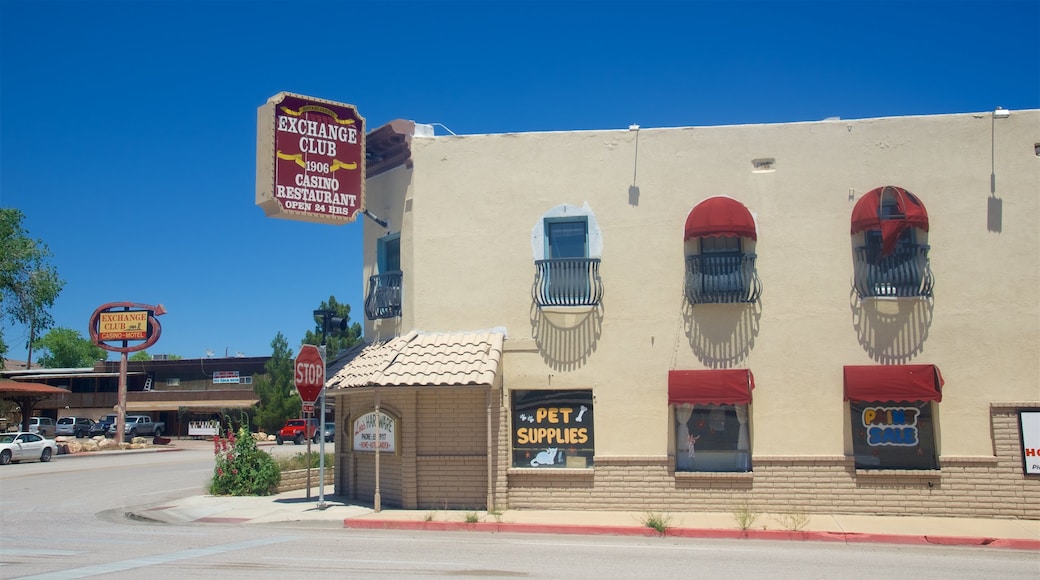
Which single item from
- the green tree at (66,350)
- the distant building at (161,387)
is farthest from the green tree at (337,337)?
the green tree at (66,350)

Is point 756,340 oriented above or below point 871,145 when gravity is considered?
below

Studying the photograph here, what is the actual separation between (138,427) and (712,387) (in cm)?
5096

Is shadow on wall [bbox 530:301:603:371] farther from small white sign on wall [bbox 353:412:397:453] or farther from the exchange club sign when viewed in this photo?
the exchange club sign

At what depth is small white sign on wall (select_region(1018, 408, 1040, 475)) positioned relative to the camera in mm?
14531

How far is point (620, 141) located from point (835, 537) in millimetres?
7858

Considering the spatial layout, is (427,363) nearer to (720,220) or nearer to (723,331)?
(723,331)

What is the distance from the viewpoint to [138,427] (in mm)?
56656

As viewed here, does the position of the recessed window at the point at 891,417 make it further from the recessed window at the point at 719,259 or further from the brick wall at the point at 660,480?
the recessed window at the point at 719,259

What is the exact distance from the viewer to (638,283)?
15.9 meters

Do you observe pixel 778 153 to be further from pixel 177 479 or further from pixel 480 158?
pixel 177 479

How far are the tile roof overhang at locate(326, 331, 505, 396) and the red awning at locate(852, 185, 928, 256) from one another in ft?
22.3

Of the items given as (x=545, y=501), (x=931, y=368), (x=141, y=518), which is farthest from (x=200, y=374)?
(x=931, y=368)

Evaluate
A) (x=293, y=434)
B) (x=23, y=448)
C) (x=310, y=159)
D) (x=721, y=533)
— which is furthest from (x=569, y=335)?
(x=293, y=434)

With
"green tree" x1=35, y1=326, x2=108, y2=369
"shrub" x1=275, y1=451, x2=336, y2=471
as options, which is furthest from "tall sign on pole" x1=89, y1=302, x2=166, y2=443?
"green tree" x1=35, y1=326, x2=108, y2=369
